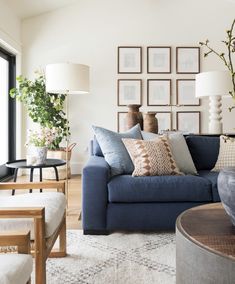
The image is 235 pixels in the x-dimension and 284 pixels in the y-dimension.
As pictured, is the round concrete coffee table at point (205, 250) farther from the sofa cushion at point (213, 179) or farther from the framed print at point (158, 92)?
the framed print at point (158, 92)

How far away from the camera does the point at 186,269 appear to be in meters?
1.17

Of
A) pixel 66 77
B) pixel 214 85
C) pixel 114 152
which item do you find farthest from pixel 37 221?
pixel 214 85

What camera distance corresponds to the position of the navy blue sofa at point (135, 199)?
2.62 meters

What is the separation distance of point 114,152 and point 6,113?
317 centimetres

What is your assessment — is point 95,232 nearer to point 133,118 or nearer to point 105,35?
point 133,118

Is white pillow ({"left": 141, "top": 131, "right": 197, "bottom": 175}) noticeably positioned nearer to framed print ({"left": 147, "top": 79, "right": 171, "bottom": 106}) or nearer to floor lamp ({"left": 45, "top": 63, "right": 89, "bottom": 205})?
floor lamp ({"left": 45, "top": 63, "right": 89, "bottom": 205})

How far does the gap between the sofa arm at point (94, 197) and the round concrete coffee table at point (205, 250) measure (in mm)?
1229

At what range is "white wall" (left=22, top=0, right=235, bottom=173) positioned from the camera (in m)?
5.70

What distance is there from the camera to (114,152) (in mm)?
2906

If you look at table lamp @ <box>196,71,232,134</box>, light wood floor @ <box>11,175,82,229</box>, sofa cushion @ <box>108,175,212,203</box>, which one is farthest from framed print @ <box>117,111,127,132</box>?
sofa cushion @ <box>108,175,212,203</box>

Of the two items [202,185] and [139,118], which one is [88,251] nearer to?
[202,185]

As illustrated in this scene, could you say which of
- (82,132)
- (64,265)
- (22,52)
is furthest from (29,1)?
(64,265)

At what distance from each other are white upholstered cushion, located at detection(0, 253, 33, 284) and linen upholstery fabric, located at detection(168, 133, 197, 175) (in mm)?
1989

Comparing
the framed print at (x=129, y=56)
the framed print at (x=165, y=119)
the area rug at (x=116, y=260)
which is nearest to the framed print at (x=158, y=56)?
the framed print at (x=129, y=56)
